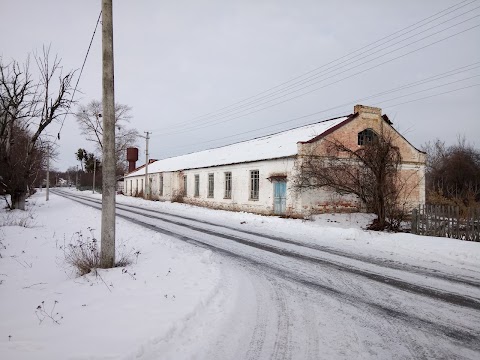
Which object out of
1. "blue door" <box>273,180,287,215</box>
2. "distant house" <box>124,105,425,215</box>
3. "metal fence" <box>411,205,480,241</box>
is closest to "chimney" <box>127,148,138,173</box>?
"distant house" <box>124,105,425,215</box>

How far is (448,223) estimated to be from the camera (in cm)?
1055

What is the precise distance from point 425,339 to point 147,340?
326 cm

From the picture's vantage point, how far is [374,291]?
17.8 feet

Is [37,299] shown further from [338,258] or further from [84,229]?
[84,229]

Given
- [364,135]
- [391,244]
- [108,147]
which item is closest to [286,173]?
[364,135]

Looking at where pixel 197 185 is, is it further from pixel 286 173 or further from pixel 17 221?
pixel 17 221

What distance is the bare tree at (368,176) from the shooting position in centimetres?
1312

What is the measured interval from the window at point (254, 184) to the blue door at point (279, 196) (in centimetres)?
193

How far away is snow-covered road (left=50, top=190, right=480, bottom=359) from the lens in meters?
3.45

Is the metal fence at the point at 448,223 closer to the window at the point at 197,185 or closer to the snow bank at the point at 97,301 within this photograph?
the snow bank at the point at 97,301

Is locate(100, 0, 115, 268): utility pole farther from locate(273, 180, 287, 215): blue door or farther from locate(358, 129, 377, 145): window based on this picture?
locate(358, 129, 377, 145): window

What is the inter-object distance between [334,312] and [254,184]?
16933mm

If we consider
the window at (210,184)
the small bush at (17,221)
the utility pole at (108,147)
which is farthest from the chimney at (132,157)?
the utility pole at (108,147)

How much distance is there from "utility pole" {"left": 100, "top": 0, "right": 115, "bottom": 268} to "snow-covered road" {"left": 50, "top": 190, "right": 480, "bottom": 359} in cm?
240
